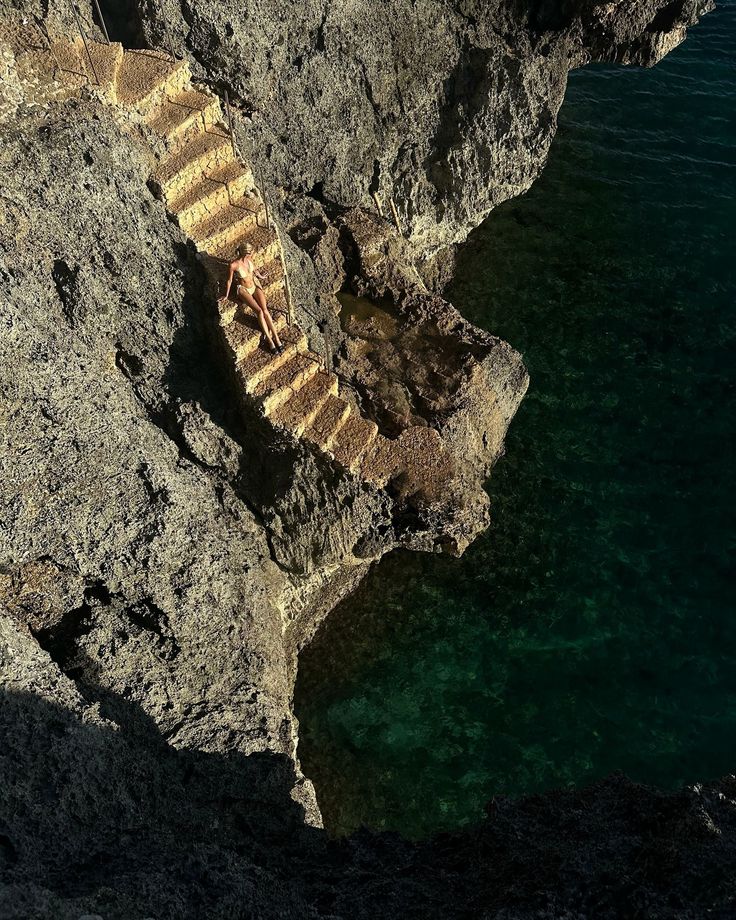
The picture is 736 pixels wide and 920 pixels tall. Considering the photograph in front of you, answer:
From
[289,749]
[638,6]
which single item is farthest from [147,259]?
[638,6]

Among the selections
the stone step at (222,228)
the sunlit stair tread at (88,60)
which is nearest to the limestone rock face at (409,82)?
the sunlit stair tread at (88,60)

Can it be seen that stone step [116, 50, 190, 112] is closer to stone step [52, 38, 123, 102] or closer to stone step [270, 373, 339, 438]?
stone step [52, 38, 123, 102]

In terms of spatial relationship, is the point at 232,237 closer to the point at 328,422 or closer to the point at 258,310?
the point at 258,310

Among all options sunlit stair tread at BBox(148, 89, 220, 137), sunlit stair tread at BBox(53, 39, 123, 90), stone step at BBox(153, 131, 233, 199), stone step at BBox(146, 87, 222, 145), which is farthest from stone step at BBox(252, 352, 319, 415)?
sunlit stair tread at BBox(53, 39, 123, 90)

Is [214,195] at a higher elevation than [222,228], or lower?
higher

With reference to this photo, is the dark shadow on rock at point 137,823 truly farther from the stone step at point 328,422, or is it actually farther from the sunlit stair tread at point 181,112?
the sunlit stair tread at point 181,112

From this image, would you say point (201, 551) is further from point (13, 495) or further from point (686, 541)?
point (686, 541)

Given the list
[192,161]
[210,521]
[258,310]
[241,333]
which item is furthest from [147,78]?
[210,521]
